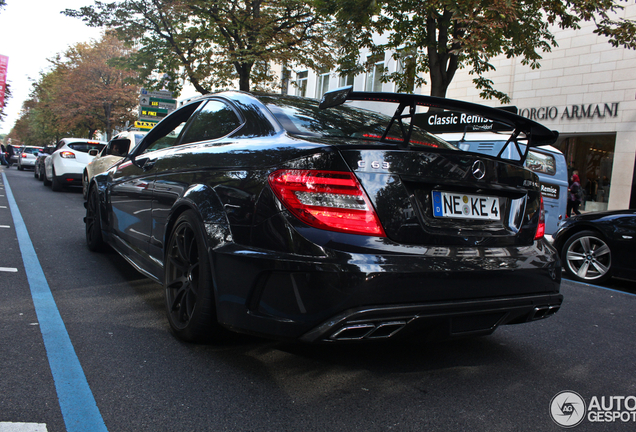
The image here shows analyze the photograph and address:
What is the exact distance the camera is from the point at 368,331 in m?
2.25

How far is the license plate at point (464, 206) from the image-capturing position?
2477mm

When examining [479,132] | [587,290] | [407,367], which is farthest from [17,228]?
[479,132]

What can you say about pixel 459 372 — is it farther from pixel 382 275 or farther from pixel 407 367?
pixel 382 275

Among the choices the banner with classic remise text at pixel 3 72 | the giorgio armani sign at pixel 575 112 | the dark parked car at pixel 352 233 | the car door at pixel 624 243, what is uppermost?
the banner with classic remise text at pixel 3 72

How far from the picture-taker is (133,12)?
1841cm

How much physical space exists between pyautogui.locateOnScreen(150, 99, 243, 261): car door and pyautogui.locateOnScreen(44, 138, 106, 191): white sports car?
12.0 m

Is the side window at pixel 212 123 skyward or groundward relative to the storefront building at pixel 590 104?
groundward

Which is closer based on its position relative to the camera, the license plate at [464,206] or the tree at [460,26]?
the license plate at [464,206]

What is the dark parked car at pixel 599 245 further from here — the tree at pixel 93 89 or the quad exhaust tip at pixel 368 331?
the tree at pixel 93 89

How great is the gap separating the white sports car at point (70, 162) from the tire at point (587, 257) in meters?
12.4

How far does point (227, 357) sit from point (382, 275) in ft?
3.70

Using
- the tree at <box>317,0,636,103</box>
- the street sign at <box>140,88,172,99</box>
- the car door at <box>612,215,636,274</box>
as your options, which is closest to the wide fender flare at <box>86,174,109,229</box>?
the car door at <box>612,215,636,274</box>

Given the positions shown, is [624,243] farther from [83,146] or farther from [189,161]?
[83,146]

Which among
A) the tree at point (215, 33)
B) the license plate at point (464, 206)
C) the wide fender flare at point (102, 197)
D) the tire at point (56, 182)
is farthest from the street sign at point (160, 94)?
the license plate at point (464, 206)
